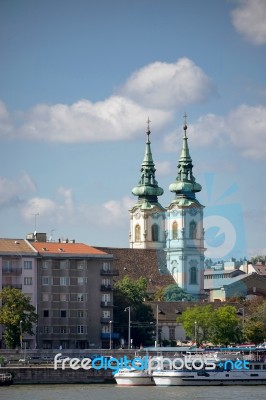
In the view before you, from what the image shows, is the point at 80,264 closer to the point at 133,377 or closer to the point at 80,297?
the point at 80,297

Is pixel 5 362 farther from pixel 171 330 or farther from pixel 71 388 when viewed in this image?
pixel 171 330

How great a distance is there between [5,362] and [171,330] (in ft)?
183

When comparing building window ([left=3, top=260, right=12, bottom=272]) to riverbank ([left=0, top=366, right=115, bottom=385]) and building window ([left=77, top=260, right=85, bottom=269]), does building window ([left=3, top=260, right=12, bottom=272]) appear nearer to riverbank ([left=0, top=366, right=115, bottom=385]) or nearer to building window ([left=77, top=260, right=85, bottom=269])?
building window ([left=77, top=260, right=85, bottom=269])

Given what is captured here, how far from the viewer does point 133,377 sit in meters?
127

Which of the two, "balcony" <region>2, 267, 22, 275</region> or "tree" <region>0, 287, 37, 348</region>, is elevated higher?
"balcony" <region>2, 267, 22, 275</region>

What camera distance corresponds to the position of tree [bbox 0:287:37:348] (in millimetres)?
145750

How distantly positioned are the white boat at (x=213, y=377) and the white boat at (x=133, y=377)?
32.2 inches

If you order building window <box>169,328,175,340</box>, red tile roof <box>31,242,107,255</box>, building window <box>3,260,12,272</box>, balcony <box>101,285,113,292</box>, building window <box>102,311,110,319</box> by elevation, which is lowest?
building window <box>169,328,175,340</box>

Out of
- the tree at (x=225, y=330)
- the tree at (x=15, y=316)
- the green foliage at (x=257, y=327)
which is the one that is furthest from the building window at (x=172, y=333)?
the tree at (x=15, y=316)

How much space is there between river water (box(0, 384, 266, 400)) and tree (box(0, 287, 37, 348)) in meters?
21.9

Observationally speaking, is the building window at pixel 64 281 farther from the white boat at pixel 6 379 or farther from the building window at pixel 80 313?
the white boat at pixel 6 379

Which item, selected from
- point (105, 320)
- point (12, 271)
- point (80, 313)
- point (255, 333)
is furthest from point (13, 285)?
point (255, 333)

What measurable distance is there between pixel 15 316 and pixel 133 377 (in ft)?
71.5

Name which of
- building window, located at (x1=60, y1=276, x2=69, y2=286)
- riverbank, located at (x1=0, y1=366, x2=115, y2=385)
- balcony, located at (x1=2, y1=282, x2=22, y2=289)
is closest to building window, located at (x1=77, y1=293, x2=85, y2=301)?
building window, located at (x1=60, y1=276, x2=69, y2=286)
